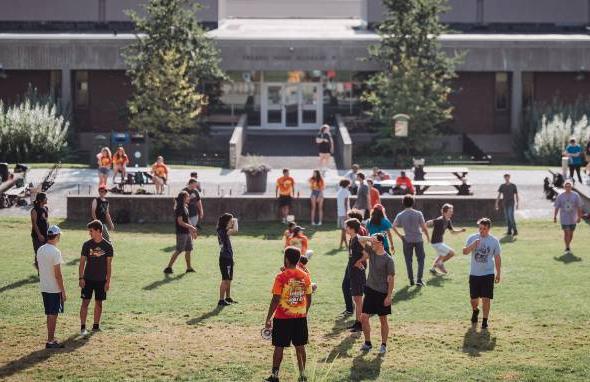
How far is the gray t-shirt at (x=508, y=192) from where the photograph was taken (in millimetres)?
26672

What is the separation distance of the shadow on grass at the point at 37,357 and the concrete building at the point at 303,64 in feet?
109

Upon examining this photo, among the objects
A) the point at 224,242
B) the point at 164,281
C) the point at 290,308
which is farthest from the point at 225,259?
the point at 290,308

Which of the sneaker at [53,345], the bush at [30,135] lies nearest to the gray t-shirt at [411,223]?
the sneaker at [53,345]

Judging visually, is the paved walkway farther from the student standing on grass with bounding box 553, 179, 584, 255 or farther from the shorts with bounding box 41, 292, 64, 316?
Answer: the shorts with bounding box 41, 292, 64, 316

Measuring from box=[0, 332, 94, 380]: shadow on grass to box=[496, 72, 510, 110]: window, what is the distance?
38.7 metres

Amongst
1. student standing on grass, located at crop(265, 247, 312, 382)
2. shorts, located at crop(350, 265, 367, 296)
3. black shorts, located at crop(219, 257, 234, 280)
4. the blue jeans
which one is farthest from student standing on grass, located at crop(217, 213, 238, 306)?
the blue jeans

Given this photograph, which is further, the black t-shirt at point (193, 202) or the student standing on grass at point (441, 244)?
the black t-shirt at point (193, 202)

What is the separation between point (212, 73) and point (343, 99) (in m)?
8.23

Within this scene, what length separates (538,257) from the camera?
2347 cm

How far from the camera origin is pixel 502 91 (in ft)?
174

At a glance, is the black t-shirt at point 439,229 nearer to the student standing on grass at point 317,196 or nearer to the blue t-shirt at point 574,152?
the student standing on grass at point 317,196

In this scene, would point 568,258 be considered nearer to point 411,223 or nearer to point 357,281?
point 411,223

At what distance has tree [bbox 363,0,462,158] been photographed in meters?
45.1

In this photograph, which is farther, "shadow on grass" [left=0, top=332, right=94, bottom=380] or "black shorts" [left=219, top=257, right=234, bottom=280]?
"black shorts" [left=219, top=257, right=234, bottom=280]
